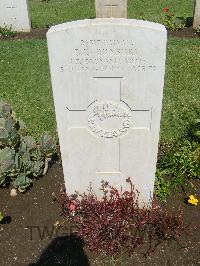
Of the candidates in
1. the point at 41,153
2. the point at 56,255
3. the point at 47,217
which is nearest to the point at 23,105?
the point at 41,153

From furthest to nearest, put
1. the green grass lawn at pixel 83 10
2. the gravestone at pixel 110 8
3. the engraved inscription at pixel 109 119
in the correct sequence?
the green grass lawn at pixel 83 10 < the gravestone at pixel 110 8 < the engraved inscription at pixel 109 119

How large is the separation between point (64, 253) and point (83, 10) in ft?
32.9

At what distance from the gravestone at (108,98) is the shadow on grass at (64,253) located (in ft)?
1.79

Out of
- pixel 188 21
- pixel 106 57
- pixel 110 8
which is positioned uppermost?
pixel 106 57

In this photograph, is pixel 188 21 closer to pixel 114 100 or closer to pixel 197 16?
pixel 197 16

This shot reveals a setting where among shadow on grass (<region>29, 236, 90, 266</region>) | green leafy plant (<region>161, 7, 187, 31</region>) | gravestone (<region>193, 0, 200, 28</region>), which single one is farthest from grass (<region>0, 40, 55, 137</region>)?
gravestone (<region>193, 0, 200, 28</region>)

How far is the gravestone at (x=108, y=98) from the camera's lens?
3.00 m

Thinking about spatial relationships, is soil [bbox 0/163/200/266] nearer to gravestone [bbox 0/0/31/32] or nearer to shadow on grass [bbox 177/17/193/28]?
gravestone [bbox 0/0/31/32]

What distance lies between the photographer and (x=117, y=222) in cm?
367

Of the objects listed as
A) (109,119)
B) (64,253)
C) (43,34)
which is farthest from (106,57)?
(43,34)

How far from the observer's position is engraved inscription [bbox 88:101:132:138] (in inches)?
133

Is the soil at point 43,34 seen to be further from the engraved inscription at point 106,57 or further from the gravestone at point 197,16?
the engraved inscription at point 106,57

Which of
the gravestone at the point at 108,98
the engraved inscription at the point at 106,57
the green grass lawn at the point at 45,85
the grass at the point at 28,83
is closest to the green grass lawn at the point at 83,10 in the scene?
the grass at the point at 28,83

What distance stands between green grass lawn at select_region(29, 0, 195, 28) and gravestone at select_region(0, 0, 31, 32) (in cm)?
58
